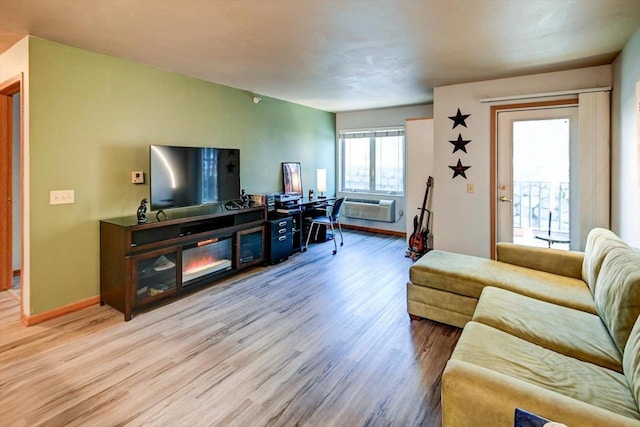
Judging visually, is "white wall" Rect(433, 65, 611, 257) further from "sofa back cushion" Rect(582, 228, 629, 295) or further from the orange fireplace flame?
the orange fireplace flame

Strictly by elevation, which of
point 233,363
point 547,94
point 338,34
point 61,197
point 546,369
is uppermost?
point 338,34

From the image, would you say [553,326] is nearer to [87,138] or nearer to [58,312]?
[58,312]

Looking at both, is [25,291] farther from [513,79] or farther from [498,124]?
[513,79]

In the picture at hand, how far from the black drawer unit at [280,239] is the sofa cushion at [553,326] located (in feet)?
9.30

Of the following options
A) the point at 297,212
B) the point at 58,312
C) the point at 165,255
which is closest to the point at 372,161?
the point at 297,212

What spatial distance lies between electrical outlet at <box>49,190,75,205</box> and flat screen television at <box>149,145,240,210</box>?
662 mm

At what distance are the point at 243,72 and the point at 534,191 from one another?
Answer: 375cm

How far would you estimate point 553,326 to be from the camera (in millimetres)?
1906

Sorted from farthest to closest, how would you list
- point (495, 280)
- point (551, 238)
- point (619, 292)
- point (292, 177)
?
point (292, 177) < point (551, 238) < point (495, 280) < point (619, 292)

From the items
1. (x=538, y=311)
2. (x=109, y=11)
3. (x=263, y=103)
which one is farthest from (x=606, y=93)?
(x=109, y=11)

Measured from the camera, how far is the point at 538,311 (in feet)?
6.86

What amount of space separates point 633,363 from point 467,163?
338cm

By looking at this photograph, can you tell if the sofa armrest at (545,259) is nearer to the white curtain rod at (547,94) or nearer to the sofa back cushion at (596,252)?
the sofa back cushion at (596,252)

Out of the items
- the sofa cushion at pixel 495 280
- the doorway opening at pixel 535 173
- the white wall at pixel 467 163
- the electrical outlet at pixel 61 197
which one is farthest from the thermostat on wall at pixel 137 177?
the doorway opening at pixel 535 173
